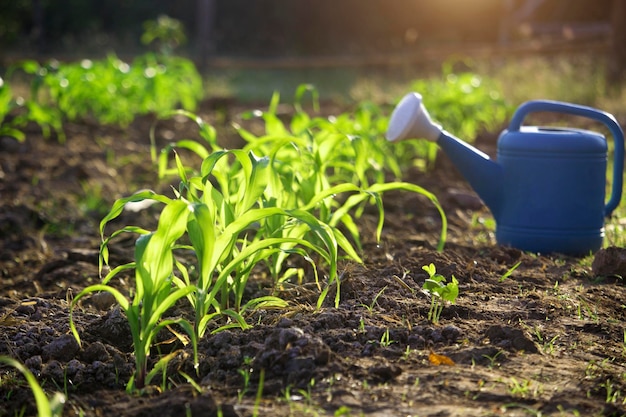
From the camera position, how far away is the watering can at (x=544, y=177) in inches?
110

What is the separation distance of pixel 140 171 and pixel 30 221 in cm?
110

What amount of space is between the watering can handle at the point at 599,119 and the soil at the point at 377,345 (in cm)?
33

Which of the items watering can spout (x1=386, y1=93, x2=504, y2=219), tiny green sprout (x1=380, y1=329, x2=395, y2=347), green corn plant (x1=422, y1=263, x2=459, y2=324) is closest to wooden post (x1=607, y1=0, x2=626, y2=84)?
watering can spout (x1=386, y1=93, x2=504, y2=219)

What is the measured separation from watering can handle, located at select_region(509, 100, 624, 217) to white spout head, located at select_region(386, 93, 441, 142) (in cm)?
30

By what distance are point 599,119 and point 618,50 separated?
5.78 metres

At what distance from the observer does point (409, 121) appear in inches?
111

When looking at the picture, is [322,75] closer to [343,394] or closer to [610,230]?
[610,230]

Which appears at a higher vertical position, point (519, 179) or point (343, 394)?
point (519, 179)

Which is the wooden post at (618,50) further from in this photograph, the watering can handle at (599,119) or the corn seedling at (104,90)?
the watering can handle at (599,119)

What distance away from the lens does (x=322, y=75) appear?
13375 mm

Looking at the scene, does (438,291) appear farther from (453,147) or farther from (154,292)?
(453,147)

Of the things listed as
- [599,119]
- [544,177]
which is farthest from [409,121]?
[599,119]

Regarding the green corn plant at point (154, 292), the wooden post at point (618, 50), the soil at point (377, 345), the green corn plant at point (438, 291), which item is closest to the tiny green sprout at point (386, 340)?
the soil at point (377, 345)

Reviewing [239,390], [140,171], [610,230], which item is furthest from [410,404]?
[140,171]
